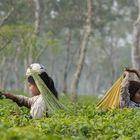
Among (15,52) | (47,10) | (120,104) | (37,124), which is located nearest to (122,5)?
(47,10)

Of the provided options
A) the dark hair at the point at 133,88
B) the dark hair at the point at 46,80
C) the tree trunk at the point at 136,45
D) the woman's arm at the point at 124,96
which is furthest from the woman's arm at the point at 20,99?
the tree trunk at the point at 136,45

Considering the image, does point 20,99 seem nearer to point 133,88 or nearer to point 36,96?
point 36,96

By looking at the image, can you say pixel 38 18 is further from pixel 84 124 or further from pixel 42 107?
pixel 84 124

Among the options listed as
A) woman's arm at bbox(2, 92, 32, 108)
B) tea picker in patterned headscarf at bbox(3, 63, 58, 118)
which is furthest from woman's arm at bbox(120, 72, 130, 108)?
woman's arm at bbox(2, 92, 32, 108)

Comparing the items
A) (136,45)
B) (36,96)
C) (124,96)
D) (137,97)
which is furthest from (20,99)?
(136,45)

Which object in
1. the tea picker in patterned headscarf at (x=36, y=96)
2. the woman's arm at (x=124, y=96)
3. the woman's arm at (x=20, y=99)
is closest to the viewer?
the tea picker in patterned headscarf at (x=36, y=96)

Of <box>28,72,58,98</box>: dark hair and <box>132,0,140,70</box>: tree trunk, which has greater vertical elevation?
<box>132,0,140,70</box>: tree trunk

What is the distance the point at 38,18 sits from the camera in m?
31.4

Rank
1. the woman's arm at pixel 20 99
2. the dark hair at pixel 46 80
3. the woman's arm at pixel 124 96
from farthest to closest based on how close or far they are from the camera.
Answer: the woman's arm at pixel 124 96, the woman's arm at pixel 20 99, the dark hair at pixel 46 80

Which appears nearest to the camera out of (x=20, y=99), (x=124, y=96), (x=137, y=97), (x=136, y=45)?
(x=20, y=99)

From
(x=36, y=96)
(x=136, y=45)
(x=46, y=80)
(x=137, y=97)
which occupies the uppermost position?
(x=136, y=45)

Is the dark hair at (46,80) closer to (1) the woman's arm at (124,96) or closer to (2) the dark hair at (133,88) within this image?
(1) the woman's arm at (124,96)

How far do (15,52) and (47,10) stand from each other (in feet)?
15.3

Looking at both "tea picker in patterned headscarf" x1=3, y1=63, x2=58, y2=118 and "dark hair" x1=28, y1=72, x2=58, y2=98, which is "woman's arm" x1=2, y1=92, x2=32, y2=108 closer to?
"tea picker in patterned headscarf" x1=3, y1=63, x2=58, y2=118
